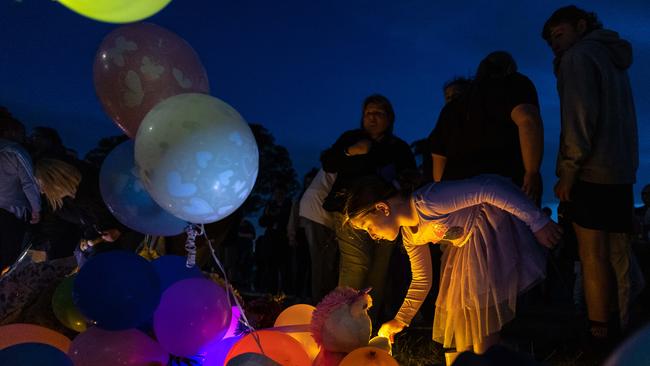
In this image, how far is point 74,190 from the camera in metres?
3.36

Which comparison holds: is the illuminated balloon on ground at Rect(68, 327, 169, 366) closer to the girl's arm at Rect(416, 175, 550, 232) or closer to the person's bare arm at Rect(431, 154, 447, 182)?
the girl's arm at Rect(416, 175, 550, 232)

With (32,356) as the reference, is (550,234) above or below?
above

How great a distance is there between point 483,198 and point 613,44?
1354mm

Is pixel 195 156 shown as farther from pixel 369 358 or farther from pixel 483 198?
pixel 483 198

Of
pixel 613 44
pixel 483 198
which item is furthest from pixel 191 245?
pixel 613 44

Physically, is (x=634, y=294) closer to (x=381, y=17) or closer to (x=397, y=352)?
(x=397, y=352)

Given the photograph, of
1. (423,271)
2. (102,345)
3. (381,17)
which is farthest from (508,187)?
(381,17)

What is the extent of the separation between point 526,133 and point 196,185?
1.57 metres

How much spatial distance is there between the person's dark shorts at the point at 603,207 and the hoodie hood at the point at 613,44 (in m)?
0.70

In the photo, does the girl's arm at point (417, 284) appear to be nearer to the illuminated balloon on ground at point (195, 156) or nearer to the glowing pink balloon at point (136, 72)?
the illuminated balloon on ground at point (195, 156)

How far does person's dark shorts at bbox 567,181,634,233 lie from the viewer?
262cm

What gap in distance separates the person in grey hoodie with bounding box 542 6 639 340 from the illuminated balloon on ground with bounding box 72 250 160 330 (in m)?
2.14

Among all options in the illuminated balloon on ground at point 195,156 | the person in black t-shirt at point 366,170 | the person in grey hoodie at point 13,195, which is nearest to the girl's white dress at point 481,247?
the person in black t-shirt at point 366,170

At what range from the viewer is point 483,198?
2.23 meters
